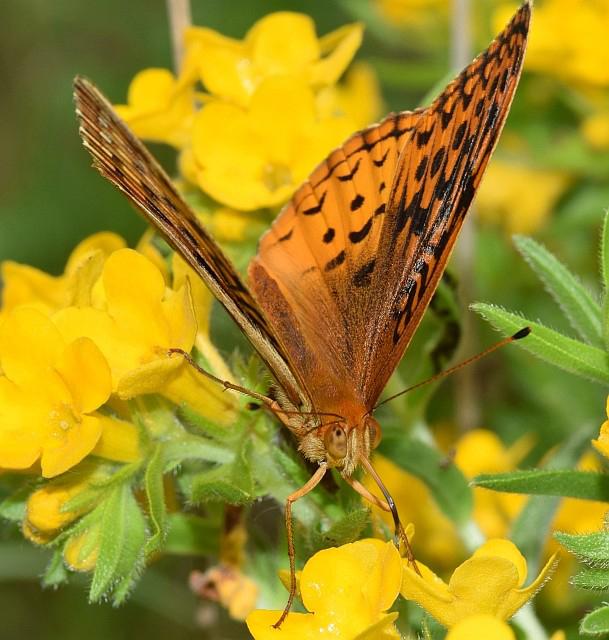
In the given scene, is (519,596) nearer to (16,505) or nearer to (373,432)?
(373,432)

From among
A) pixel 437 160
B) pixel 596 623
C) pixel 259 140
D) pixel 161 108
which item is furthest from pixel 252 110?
pixel 596 623

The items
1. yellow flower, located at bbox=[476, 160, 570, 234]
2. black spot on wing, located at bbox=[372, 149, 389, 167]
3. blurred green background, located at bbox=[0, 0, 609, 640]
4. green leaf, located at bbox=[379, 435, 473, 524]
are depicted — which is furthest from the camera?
yellow flower, located at bbox=[476, 160, 570, 234]

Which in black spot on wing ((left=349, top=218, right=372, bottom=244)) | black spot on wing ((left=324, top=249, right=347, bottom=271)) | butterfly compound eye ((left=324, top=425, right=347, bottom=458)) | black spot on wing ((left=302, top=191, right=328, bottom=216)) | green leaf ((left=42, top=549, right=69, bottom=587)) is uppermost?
black spot on wing ((left=302, top=191, right=328, bottom=216))

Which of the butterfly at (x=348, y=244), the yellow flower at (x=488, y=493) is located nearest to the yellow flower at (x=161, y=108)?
the butterfly at (x=348, y=244)

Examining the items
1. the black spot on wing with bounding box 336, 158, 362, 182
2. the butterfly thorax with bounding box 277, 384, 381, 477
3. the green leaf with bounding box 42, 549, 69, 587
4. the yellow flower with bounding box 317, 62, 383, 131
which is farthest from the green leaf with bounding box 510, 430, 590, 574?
the yellow flower with bounding box 317, 62, 383, 131

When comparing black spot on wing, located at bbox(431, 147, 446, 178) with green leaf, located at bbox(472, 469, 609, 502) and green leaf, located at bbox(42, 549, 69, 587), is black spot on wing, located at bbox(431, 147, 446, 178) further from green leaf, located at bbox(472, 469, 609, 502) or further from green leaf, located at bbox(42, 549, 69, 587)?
green leaf, located at bbox(42, 549, 69, 587)
